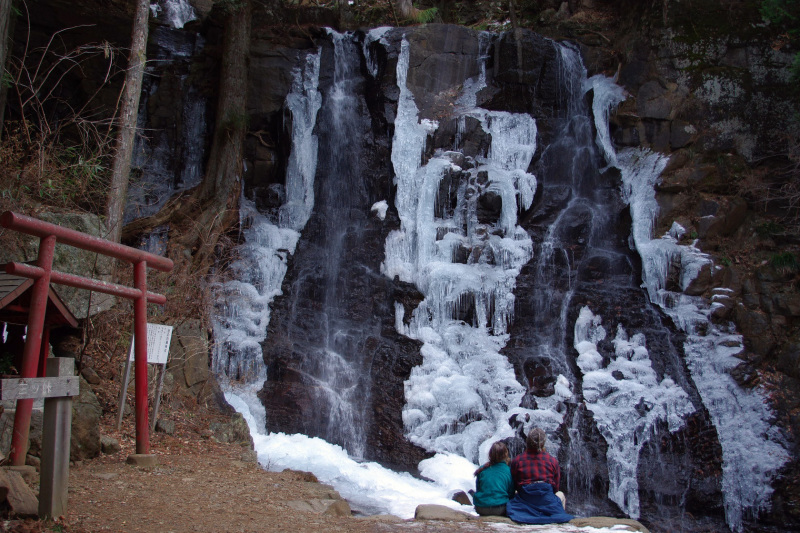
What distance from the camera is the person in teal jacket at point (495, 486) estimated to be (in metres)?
5.47

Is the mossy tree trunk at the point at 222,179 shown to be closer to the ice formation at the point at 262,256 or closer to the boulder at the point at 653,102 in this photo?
the ice formation at the point at 262,256

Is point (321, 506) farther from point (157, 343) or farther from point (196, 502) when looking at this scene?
point (157, 343)

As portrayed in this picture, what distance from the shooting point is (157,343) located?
6770mm

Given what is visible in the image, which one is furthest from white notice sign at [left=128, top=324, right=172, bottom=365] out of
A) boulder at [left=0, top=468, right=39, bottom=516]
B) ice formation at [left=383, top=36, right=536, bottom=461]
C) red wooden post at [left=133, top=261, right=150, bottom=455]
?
ice formation at [left=383, top=36, right=536, bottom=461]

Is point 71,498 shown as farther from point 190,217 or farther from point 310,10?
point 310,10

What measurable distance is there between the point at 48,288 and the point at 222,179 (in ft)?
26.8

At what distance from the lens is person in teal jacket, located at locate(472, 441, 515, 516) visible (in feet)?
17.9

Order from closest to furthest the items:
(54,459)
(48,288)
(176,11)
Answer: (54,459) < (48,288) < (176,11)

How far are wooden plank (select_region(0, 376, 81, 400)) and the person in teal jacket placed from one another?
3.53 m

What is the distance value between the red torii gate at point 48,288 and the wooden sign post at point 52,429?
743mm

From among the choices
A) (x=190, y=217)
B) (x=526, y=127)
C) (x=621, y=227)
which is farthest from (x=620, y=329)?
(x=190, y=217)

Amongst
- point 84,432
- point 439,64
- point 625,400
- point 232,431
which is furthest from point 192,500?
point 439,64

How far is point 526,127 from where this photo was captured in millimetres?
14398

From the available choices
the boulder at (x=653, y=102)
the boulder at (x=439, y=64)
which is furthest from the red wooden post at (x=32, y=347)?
the boulder at (x=653, y=102)
